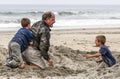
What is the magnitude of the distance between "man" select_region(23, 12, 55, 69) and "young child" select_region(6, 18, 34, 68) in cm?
12

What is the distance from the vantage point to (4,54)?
11328 millimetres

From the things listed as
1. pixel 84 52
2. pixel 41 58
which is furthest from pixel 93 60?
pixel 41 58

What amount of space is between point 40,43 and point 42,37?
0.14 metres

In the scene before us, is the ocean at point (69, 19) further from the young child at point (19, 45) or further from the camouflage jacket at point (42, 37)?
the camouflage jacket at point (42, 37)

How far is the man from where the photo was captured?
353 inches

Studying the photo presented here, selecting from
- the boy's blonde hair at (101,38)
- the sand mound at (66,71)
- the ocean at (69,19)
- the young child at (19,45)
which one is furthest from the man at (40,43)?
the ocean at (69,19)

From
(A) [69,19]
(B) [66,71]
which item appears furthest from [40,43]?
(A) [69,19]

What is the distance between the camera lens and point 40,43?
9.01m

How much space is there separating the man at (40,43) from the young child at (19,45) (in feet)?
0.40

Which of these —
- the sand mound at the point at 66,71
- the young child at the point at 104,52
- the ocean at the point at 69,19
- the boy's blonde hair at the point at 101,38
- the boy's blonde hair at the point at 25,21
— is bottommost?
the ocean at the point at 69,19

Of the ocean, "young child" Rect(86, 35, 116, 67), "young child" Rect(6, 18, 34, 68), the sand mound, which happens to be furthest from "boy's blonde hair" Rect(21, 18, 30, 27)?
the ocean

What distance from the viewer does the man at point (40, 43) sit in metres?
8.97

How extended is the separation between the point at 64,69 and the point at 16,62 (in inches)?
42.4

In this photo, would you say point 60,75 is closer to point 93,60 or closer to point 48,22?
point 48,22
